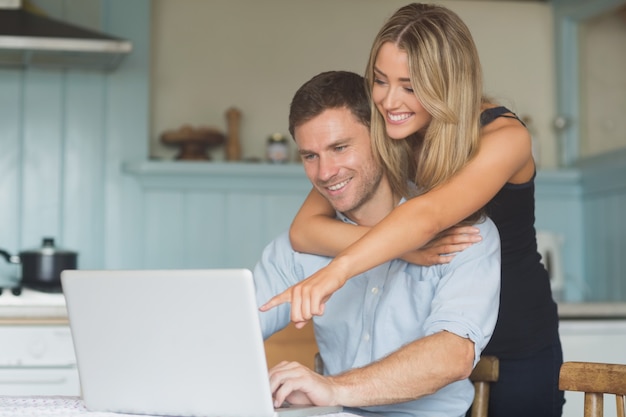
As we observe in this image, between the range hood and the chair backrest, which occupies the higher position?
the range hood

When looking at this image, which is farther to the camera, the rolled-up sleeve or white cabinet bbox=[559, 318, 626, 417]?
white cabinet bbox=[559, 318, 626, 417]

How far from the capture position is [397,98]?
1610 mm

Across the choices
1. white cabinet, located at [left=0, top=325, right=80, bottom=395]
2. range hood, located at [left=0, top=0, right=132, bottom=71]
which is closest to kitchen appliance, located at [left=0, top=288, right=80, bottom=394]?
white cabinet, located at [left=0, top=325, right=80, bottom=395]

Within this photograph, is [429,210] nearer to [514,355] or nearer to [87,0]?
[514,355]

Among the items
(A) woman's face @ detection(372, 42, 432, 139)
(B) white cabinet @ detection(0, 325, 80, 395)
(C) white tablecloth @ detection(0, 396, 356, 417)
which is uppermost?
(A) woman's face @ detection(372, 42, 432, 139)

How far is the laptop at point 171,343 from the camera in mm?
1104

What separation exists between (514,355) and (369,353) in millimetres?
387

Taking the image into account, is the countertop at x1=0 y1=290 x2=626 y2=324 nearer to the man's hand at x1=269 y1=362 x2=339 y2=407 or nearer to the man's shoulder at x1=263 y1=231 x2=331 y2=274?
the man's shoulder at x1=263 y1=231 x2=331 y2=274

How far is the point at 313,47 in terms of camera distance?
12.1 ft

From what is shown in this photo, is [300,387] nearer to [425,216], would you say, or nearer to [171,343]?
[171,343]

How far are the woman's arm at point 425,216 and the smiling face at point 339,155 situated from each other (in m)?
0.23

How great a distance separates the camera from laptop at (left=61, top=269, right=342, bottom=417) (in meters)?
1.10

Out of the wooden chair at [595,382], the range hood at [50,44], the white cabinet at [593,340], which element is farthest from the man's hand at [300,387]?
the range hood at [50,44]

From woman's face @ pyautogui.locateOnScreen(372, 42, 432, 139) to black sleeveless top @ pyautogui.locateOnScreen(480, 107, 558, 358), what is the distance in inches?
11.8
